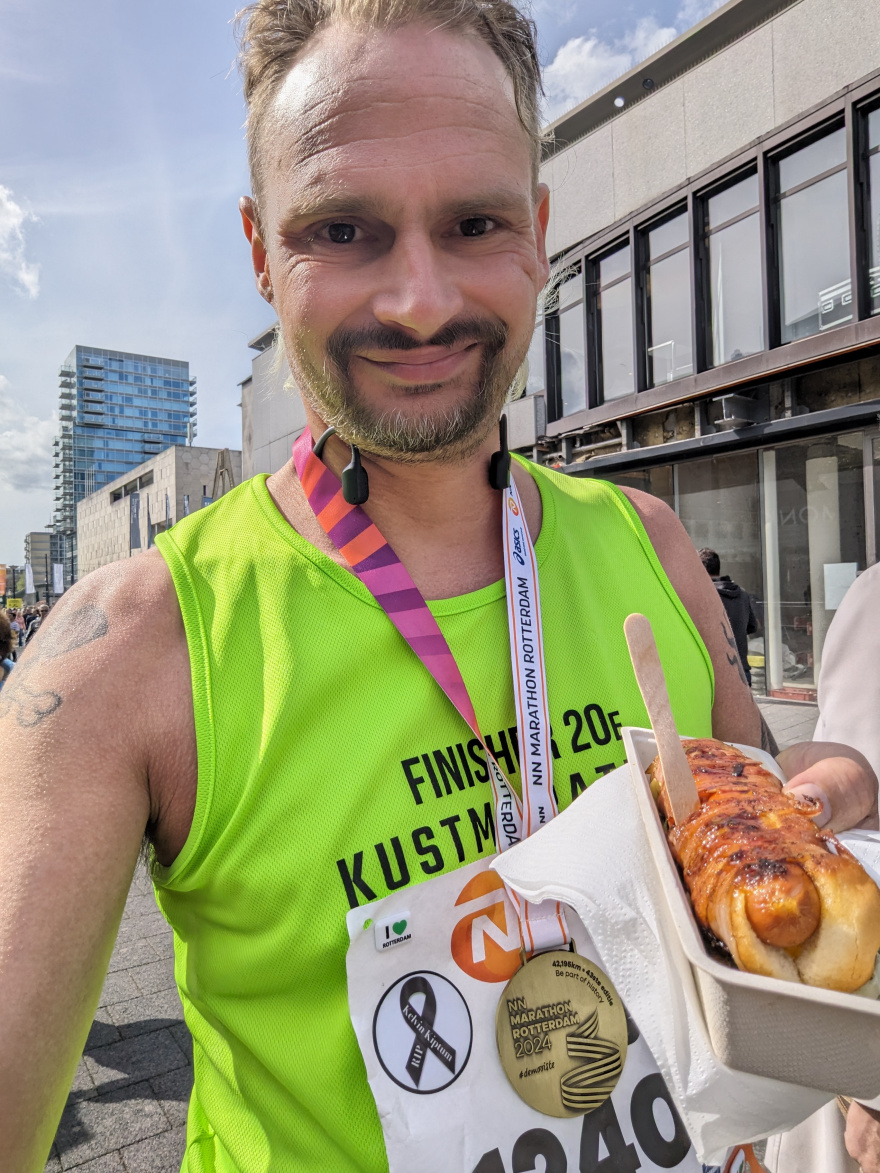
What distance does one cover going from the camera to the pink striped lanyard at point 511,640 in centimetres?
120

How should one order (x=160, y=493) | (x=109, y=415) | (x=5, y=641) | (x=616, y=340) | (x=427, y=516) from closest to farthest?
(x=427, y=516)
(x=5, y=641)
(x=616, y=340)
(x=160, y=493)
(x=109, y=415)

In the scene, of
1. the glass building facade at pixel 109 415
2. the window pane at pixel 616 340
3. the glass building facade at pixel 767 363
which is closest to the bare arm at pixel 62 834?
the glass building facade at pixel 767 363

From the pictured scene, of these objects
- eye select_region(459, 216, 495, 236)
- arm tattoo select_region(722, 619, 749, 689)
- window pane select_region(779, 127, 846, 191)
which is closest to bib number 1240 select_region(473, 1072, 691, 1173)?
arm tattoo select_region(722, 619, 749, 689)

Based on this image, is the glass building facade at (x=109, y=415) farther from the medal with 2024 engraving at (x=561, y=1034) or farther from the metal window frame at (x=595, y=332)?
the medal with 2024 engraving at (x=561, y=1034)

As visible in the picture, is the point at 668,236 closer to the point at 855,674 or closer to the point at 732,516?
the point at 732,516

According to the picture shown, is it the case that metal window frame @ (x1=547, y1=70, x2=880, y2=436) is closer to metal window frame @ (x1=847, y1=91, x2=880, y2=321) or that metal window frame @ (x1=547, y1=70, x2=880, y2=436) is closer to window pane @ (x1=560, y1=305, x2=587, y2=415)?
metal window frame @ (x1=847, y1=91, x2=880, y2=321)

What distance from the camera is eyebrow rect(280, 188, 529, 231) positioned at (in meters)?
1.22

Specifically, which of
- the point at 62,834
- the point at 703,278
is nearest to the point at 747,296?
the point at 703,278

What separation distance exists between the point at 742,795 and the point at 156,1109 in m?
3.41

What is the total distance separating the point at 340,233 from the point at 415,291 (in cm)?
17

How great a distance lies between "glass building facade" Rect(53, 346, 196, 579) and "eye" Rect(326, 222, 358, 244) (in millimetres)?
148769

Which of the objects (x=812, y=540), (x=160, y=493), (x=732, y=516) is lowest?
(x=812, y=540)

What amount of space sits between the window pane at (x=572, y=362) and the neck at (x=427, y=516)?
12625 millimetres

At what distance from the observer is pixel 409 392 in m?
1.31
